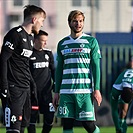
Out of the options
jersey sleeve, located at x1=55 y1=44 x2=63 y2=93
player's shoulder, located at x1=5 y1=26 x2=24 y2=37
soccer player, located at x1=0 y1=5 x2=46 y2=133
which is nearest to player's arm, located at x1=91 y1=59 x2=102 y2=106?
jersey sleeve, located at x1=55 y1=44 x2=63 y2=93

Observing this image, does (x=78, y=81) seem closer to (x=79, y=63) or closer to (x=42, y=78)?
(x=79, y=63)

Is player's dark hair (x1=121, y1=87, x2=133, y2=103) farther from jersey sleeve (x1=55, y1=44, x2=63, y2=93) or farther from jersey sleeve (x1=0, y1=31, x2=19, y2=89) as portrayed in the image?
jersey sleeve (x1=0, y1=31, x2=19, y2=89)

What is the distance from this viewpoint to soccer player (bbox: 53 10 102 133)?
36.3 ft

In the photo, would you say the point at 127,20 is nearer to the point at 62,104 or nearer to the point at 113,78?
the point at 113,78

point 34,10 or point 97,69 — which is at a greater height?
point 34,10

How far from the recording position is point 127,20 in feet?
178

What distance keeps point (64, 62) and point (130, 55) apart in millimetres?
10253

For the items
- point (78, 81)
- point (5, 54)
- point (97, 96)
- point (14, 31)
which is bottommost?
point (97, 96)

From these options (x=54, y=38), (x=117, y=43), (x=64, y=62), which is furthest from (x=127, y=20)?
(x=64, y=62)

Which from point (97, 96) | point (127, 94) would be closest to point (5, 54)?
point (97, 96)

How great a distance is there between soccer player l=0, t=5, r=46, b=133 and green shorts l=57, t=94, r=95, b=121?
55 cm

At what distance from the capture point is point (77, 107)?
11078mm

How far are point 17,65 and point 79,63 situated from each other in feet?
2.83

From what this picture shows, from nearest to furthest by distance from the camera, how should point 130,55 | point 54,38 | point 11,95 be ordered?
point 11,95 < point 130,55 < point 54,38
